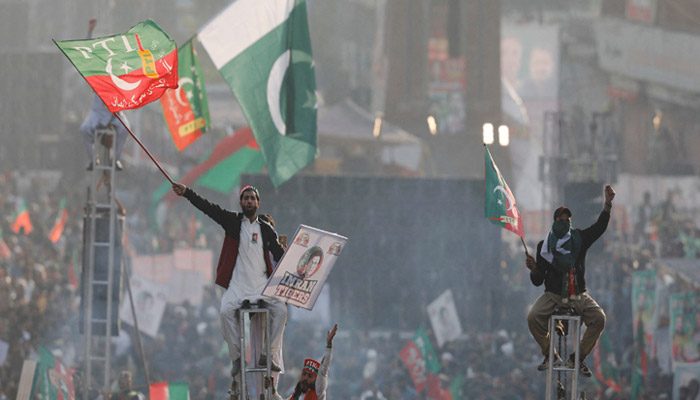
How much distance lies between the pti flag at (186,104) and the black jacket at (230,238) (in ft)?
17.4

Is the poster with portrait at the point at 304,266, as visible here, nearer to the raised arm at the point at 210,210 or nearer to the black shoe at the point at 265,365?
the black shoe at the point at 265,365

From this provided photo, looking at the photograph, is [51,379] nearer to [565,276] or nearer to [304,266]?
[304,266]

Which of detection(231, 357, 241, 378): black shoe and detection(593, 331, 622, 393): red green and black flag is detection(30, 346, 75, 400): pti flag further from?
detection(593, 331, 622, 393): red green and black flag

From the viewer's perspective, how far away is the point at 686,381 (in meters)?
18.3

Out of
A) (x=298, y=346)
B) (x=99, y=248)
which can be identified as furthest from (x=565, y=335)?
(x=298, y=346)

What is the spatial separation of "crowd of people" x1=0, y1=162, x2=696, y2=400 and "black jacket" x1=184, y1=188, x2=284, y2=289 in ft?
23.6

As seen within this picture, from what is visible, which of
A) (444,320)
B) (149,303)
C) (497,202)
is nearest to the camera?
(497,202)

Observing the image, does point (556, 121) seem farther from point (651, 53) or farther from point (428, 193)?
point (651, 53)

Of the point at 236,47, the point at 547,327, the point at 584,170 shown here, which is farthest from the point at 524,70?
the point at 547,327

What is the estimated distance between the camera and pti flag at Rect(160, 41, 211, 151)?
53.2ft

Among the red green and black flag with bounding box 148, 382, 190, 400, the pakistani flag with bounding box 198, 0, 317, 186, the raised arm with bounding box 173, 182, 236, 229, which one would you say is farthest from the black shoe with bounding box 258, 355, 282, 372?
the pakistani flag with bounding box 198, 0, 317, 186

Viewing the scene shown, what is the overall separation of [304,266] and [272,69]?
6738mm

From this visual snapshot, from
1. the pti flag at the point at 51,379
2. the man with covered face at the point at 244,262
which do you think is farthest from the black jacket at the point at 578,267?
the pti flag at the point at 51,379

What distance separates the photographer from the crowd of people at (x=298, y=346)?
1911 cm
